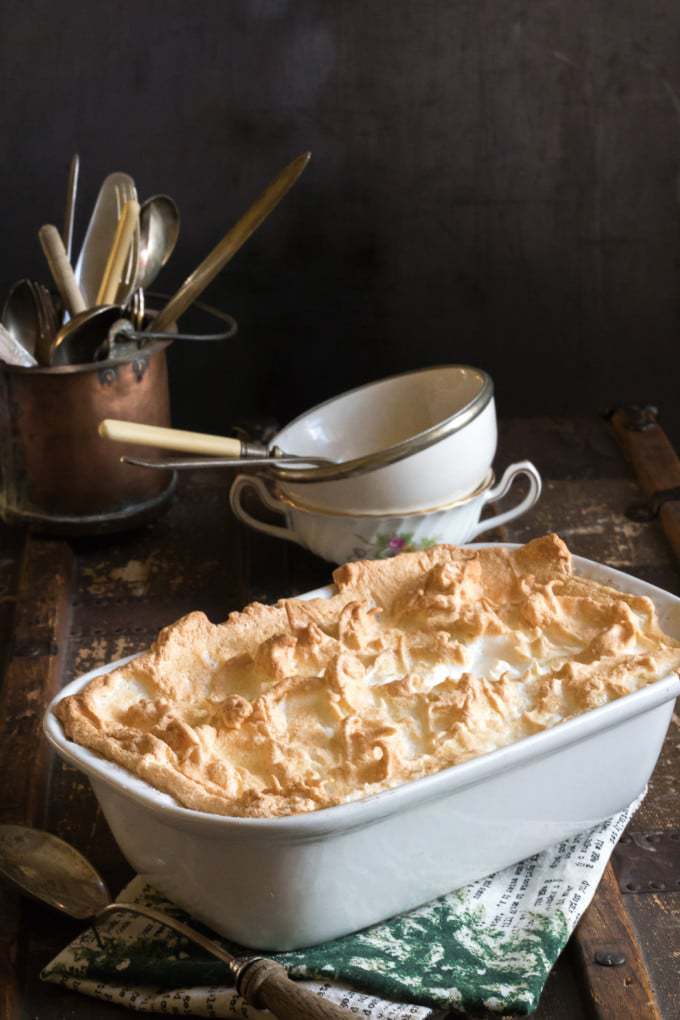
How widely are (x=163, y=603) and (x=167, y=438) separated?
25cm

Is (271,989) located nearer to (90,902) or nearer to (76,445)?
(90,902)

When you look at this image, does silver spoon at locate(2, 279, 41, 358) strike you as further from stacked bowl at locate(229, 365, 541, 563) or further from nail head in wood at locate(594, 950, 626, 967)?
nail head in wood at locate(594, 950, 626, 967)

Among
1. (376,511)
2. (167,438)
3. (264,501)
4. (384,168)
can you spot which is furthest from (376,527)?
(384,168)

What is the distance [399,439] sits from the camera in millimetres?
1743

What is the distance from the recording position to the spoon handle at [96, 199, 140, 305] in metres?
1.69

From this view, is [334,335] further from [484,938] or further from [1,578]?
[484,938]

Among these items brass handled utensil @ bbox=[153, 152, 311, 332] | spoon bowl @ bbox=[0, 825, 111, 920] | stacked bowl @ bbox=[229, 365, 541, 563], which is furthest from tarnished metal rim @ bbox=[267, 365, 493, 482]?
spoon bowl @ bbox=[0, 825, 111, 920]

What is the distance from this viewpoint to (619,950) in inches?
40.9

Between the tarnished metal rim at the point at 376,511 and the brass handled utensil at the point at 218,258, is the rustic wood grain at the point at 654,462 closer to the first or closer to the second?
the tarnished metal rim at the point at 376,511

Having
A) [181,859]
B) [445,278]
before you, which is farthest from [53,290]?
[181,859]

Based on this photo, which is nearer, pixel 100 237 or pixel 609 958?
pixel 609 958

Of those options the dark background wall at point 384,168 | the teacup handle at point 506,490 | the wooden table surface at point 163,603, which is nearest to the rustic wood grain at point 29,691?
the wooden table surface at point 163,603

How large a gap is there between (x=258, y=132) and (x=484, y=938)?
1.40 metres

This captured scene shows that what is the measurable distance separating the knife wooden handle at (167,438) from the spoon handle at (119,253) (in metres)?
0.32
